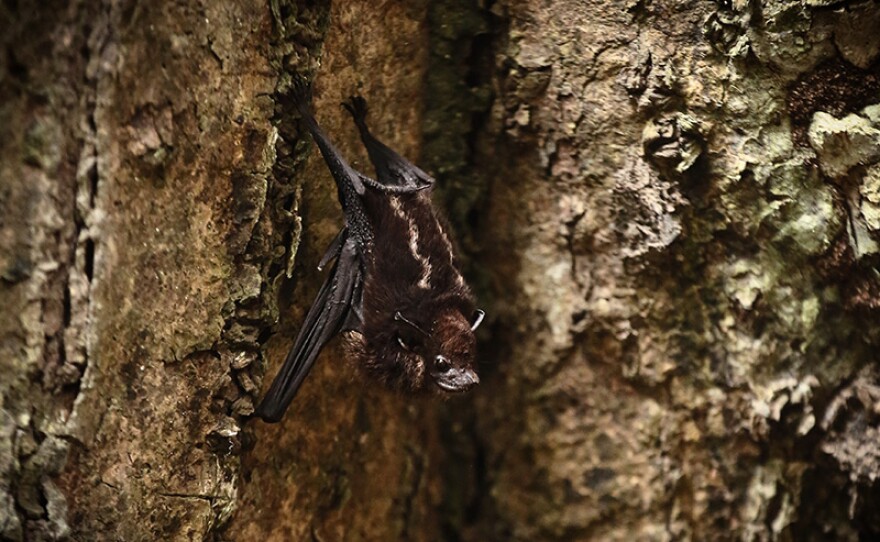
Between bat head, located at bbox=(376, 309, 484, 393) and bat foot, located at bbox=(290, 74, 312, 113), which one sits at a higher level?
bat foot, located at bbox=(290, 74, 312, 113)

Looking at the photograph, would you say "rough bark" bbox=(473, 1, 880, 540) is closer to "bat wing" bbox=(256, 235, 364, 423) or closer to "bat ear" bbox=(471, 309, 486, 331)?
"bat ear" bbox=(471, 309, 486, 331)

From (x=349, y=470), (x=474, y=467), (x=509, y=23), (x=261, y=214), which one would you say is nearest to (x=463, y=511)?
(x=474, y=467)

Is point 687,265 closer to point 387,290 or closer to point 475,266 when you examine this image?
point 475,266

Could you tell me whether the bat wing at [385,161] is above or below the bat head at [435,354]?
above

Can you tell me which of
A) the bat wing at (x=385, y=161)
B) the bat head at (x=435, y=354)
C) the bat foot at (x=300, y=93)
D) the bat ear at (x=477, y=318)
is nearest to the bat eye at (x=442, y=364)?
the bat head at (x=435, y=354)

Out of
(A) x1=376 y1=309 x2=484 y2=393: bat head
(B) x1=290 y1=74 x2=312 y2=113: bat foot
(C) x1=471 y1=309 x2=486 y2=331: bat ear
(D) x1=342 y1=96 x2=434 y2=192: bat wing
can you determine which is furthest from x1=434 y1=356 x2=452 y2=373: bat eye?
(B) x1=290 y1=74 x2=312 y2=113: bat foot

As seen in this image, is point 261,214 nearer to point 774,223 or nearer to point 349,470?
point 349,470

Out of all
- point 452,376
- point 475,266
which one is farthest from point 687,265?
point 452,376

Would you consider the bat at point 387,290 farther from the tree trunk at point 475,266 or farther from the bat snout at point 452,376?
the tree trunk at point 475,266
